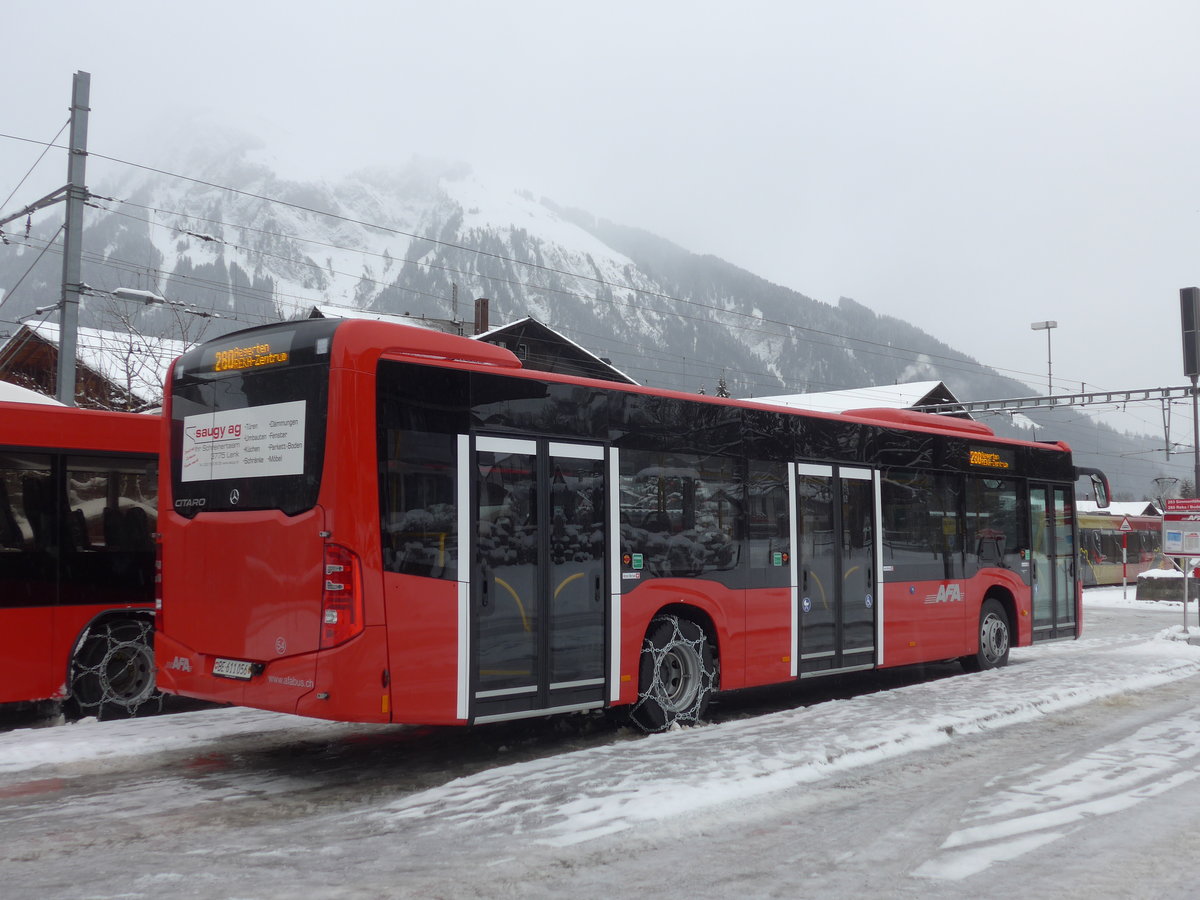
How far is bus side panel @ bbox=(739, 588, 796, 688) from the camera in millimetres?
10227

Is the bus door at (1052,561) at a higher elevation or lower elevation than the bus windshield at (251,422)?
lower

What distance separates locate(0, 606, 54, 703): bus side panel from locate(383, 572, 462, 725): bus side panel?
13.9ft

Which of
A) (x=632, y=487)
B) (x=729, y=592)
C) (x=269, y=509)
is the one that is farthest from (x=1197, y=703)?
(x=269, y=509)

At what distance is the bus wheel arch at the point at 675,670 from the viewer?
30.2 ft

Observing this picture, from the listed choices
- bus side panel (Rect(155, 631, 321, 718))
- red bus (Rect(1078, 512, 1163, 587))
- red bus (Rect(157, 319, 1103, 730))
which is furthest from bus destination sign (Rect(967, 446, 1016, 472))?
red bus (Rect(1078, 512, 1163, 587))

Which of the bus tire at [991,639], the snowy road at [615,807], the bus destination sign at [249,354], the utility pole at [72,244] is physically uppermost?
the utility pole at [72,244]

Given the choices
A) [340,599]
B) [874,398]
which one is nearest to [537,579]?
[340,599]

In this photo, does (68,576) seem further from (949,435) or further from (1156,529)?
(1156,529)

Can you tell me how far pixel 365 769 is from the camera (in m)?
8.15

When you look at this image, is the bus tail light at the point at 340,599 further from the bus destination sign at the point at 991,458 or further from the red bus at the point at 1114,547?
the red bus at the point at 1114,547

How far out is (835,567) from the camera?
37.1 ft

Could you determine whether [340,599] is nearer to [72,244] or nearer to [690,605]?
[690,605]

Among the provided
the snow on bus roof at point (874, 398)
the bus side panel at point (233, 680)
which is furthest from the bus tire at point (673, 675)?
the snow on bus roof at point (874, 398)

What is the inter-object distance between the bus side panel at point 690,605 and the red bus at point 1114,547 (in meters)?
33.0
